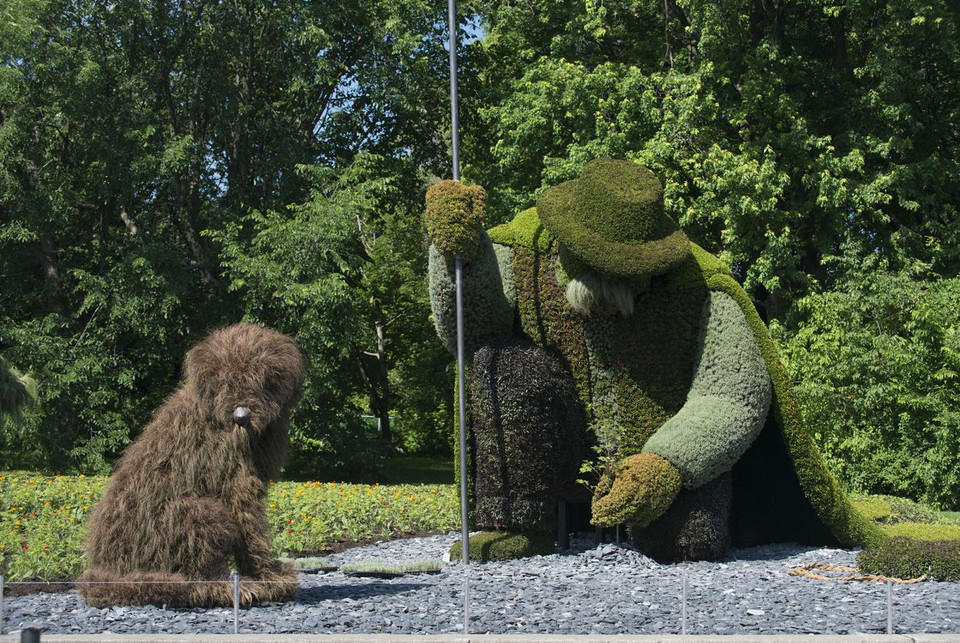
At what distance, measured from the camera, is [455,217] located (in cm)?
895

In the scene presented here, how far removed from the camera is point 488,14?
2050 centimetres

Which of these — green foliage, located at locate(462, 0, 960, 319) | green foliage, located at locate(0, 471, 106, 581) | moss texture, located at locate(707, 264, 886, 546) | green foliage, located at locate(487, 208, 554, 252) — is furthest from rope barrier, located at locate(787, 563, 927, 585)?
green foliage, located at locate(462, 0, 960, 319)

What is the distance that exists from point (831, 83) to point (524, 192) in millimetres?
5983

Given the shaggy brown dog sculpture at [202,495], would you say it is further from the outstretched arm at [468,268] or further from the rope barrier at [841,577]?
the rope barrier at [841,577]

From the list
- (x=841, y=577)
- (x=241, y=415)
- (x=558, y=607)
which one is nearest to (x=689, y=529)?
(x=841, y=577)

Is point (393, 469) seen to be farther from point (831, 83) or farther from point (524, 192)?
point (831, 83)

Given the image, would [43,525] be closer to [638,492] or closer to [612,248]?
[638,492]

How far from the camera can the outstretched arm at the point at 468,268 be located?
354 inches

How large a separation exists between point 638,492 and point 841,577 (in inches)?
73.6

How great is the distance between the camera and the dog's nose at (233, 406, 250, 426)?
273 inches

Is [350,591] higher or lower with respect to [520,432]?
lower

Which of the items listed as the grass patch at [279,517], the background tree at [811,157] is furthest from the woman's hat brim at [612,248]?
the background tree at [811,157]

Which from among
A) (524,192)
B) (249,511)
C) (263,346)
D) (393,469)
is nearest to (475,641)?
(249,511)

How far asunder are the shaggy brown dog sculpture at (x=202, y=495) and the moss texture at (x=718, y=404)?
3.63 m
